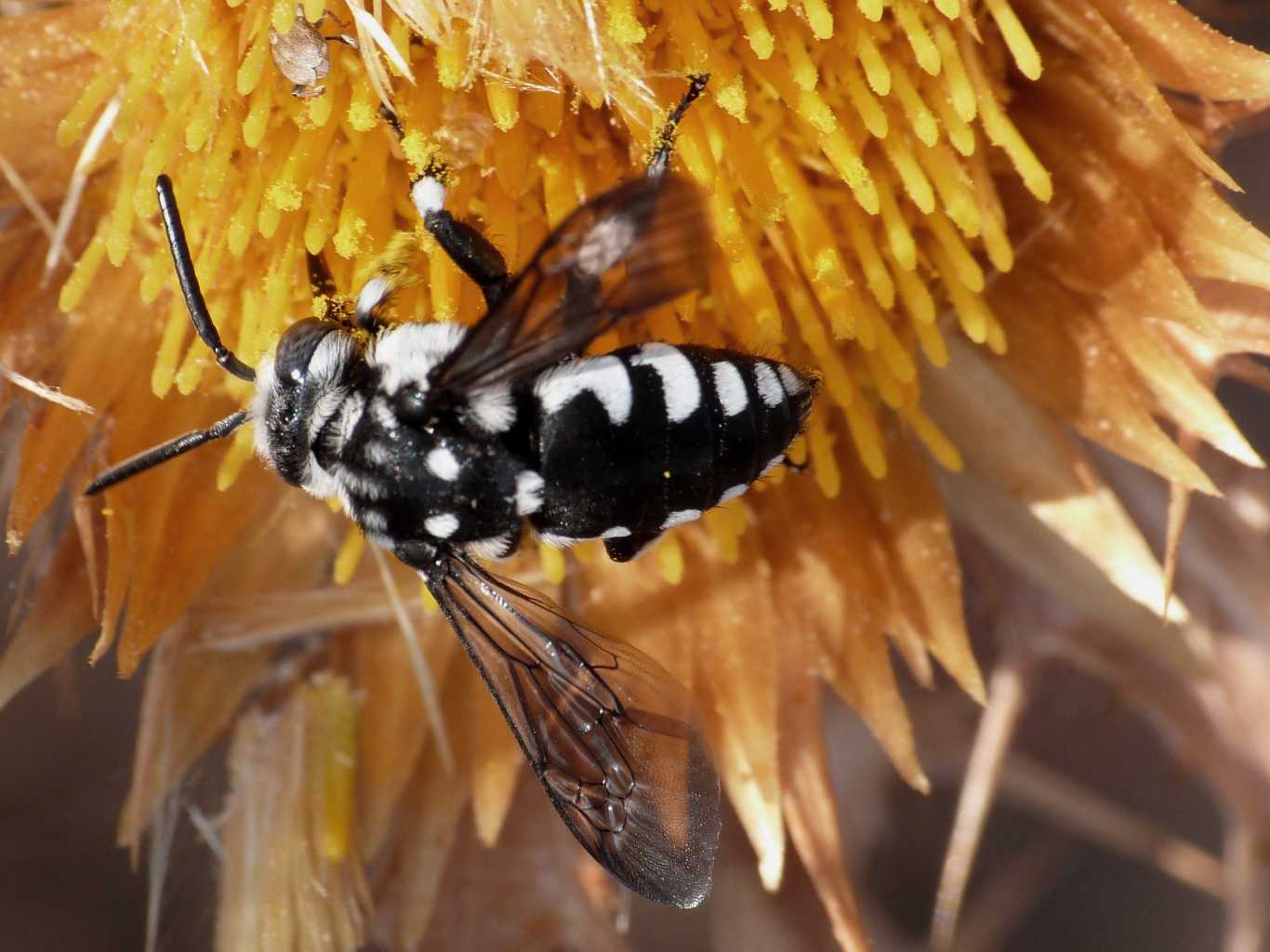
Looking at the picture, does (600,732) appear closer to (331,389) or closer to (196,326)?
(331,389)

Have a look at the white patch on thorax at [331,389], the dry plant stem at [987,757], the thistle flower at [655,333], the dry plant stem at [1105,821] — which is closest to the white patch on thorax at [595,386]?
the white patch on thorax at [331,389]

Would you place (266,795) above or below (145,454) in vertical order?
below

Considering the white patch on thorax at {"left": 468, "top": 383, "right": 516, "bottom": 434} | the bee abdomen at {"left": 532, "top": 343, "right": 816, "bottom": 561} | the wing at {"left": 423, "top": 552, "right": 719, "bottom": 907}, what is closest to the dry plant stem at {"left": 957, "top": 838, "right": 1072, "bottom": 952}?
the wing at {"left": 423, "top": 552, "right": 719, "bottom": 907}

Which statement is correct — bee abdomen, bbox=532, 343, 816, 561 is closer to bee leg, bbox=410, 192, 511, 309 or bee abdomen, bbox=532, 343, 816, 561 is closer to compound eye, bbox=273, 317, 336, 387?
bee leg, bbox=410, 192, 511, 309

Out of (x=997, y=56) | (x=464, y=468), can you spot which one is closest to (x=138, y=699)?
(x=464, y=468)

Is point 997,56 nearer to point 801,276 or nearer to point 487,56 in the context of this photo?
point 801,276

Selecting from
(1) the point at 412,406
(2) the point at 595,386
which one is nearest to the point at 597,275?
(2) the point at 595,386
